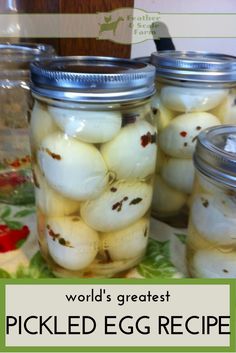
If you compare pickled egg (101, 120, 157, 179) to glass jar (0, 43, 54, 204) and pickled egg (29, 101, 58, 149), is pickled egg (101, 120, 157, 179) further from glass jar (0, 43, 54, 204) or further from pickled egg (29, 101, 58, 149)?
glass jar (0, 43, 54, 204)

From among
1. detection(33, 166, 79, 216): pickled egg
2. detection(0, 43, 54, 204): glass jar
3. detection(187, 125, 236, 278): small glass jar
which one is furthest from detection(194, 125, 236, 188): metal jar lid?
detection(0, 43, 54, 204): glass jar

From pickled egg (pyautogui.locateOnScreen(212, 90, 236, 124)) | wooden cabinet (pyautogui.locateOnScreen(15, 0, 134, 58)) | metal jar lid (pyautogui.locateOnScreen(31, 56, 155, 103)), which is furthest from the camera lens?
wooden cabinet (pyautogui.locateOnScreen(15, 0, 134, 58))

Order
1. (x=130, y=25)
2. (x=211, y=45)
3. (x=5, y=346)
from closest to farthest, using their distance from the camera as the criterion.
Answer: (x=5, y=346) < (x=130, y=25) < (x=211, y=45)

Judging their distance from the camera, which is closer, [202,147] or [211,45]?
[202,147]

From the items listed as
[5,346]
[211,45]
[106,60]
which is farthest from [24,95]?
[211,45]

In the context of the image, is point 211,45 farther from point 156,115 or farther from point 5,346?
point 5,346

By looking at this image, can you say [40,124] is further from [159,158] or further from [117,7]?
[117,7]

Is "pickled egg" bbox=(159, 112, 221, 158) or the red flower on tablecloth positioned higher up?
"pickled egg" bbox=(159, 112, 221, 158)
